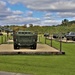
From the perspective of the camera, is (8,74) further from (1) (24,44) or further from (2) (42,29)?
(2) (42,29)

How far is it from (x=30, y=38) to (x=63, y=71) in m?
13.2

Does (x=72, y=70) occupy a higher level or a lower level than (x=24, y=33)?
lower

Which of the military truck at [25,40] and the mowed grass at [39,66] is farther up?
the military truck at [25,40]

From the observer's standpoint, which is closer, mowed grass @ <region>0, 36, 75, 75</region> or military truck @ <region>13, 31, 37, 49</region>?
mowed grass @ <region>0, 36, 75, 75</region>

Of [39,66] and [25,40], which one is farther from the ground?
[25,40]

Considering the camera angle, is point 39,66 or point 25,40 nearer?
point 39,66

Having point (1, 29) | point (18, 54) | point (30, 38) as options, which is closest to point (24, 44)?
point (30, 38)

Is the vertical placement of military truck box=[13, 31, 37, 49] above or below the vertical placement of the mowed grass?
above

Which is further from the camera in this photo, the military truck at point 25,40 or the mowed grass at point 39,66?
the military truck at point 25,40

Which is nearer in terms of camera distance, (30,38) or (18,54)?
(18,54)

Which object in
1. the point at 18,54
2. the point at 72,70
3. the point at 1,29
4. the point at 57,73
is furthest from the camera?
the point at 1,29


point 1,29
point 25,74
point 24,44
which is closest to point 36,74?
point 25,74

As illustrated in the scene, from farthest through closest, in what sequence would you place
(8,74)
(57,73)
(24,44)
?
(24,44), (57,73), (8,74)

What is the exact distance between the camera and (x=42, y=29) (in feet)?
463
